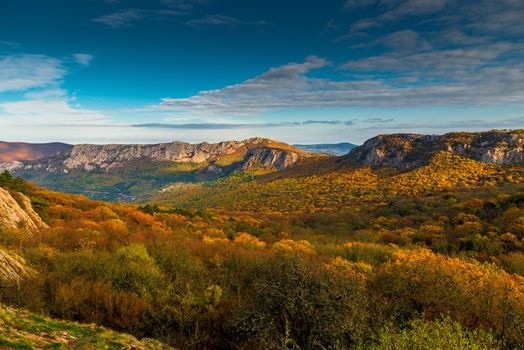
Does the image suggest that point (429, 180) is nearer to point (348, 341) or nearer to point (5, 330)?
point (348, 341)

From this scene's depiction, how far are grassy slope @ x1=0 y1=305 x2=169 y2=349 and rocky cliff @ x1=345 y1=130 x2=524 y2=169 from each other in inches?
6296

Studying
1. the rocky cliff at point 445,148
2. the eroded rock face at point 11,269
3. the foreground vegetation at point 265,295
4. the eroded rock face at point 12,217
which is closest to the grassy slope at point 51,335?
the foreground vegetation at point 265,295

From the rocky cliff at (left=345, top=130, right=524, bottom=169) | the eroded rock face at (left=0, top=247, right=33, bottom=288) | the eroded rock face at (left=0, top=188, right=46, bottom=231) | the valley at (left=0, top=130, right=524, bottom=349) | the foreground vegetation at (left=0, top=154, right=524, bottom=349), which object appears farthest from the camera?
the rocky cliff at (left=345, top=130, right=524, bottom=169)

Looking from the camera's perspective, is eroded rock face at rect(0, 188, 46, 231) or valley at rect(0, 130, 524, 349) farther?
eroded rock face at rect(0, 188, 46, 231)

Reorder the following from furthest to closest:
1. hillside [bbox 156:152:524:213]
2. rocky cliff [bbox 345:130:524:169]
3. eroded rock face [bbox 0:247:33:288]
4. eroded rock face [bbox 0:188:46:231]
→ 1. rocky cliff [bbox 345:130:524:169]
2. hillside [bbox 156:152:524:213]
3. eroded rock face [bbox 0:188:46:231]
4. eroded rock face [bbox 0:247:33:288]

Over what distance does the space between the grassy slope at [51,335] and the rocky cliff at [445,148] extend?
159924 mm

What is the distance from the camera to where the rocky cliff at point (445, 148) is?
13550 centimetres

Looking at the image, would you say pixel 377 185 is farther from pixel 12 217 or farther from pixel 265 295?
pixel 12 217

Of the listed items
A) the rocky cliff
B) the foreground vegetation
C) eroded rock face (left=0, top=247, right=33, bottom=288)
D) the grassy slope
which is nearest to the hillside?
the rocky cliff

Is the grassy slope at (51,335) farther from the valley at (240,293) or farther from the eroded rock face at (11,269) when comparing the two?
the eroded rock face at (11,269)

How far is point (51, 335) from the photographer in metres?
11.7

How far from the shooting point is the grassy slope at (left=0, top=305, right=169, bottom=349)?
33.6 ft

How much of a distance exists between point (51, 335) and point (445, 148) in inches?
6979

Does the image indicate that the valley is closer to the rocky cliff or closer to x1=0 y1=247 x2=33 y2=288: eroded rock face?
x1=0 y1=247 x2=33 y2=288: eroded rock face
